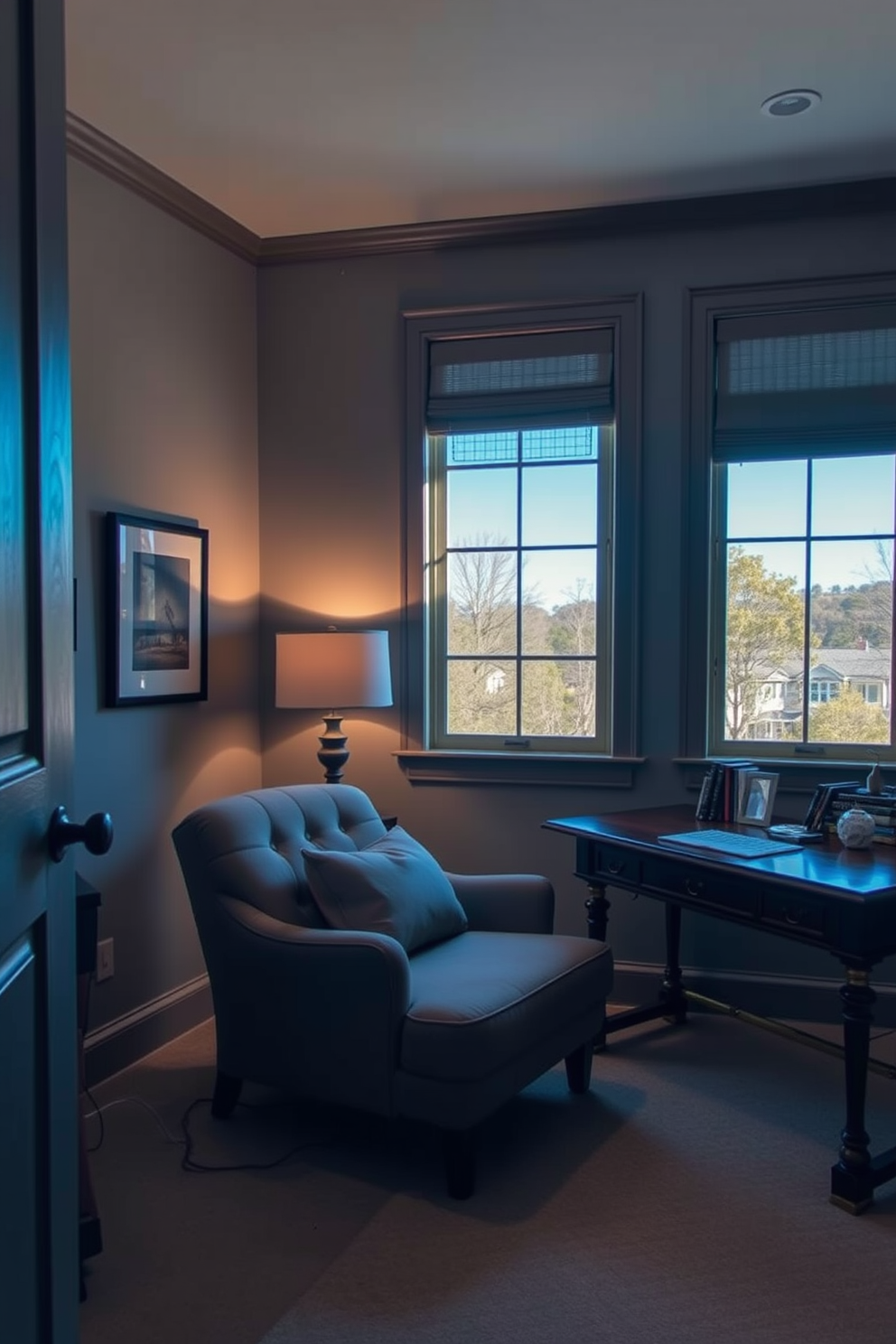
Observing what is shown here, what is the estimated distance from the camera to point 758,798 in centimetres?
303

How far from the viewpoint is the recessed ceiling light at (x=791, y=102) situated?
8.90ft

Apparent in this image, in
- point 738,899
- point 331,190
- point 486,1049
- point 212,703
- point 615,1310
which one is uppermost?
point 331,190

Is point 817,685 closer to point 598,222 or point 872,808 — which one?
point 872,808

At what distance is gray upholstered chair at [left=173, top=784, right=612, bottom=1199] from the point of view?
7.60 feet

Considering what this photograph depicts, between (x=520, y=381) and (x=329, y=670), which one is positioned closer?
→ (x=329, y=670)

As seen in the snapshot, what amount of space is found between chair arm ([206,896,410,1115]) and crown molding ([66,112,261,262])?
2.03 metres

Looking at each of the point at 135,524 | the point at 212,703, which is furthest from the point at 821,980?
the point at 135,524

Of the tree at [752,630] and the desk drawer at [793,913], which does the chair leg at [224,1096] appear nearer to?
the desk drawer at [793,913]

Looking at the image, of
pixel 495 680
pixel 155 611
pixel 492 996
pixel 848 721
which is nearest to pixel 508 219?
pixel 495 680

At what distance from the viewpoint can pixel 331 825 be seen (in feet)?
9.82

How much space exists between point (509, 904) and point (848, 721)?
4.36 feet

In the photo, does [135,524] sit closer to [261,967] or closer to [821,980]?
[261,967]

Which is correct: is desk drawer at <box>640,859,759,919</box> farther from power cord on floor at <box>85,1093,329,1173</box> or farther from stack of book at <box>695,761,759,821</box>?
power cord on floor at <box>85,1093,329,1173</box>

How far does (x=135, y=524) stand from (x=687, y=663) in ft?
6.04
